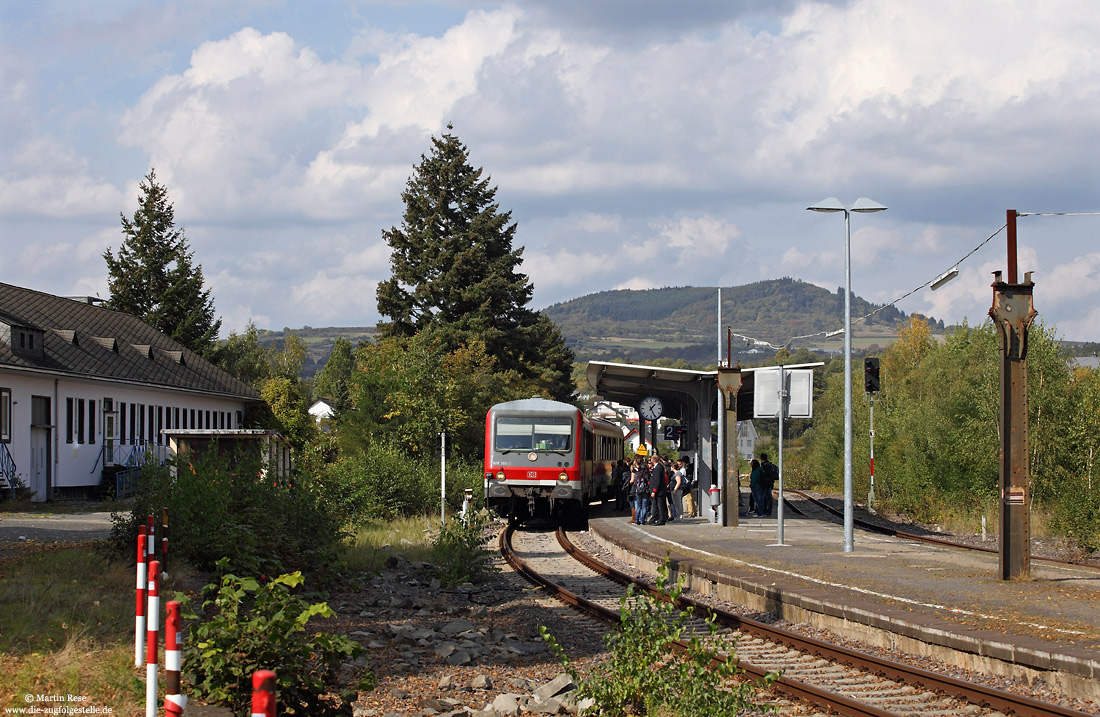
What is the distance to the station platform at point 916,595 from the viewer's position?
9.27 m

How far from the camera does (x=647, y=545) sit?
20859 mm

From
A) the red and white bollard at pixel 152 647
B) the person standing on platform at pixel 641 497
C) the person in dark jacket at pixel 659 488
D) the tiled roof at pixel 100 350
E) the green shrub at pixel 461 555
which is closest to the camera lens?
the red and white bollard at pixel 152 647

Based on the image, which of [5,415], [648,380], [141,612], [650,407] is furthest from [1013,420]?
[5,415]

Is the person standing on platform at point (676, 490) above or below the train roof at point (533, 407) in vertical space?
below

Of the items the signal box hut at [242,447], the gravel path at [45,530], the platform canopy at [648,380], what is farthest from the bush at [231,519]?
the platform canopy at [648,380]

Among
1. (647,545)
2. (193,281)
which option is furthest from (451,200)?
(647,545)

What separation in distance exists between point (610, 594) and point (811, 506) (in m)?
27.0

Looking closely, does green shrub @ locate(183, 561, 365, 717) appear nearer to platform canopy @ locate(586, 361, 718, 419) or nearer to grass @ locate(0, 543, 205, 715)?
grass @ locate(0, 543, 205, 715)

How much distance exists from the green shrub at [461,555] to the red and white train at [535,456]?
980cm

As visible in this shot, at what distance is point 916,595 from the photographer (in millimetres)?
13031

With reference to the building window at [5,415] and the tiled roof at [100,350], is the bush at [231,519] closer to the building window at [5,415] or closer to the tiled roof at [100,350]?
the building window at [5,415]

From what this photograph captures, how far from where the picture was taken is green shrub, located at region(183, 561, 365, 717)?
7.06 metres

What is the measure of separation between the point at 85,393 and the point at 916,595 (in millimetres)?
30130

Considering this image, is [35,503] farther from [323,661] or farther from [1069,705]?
[1069,705]
